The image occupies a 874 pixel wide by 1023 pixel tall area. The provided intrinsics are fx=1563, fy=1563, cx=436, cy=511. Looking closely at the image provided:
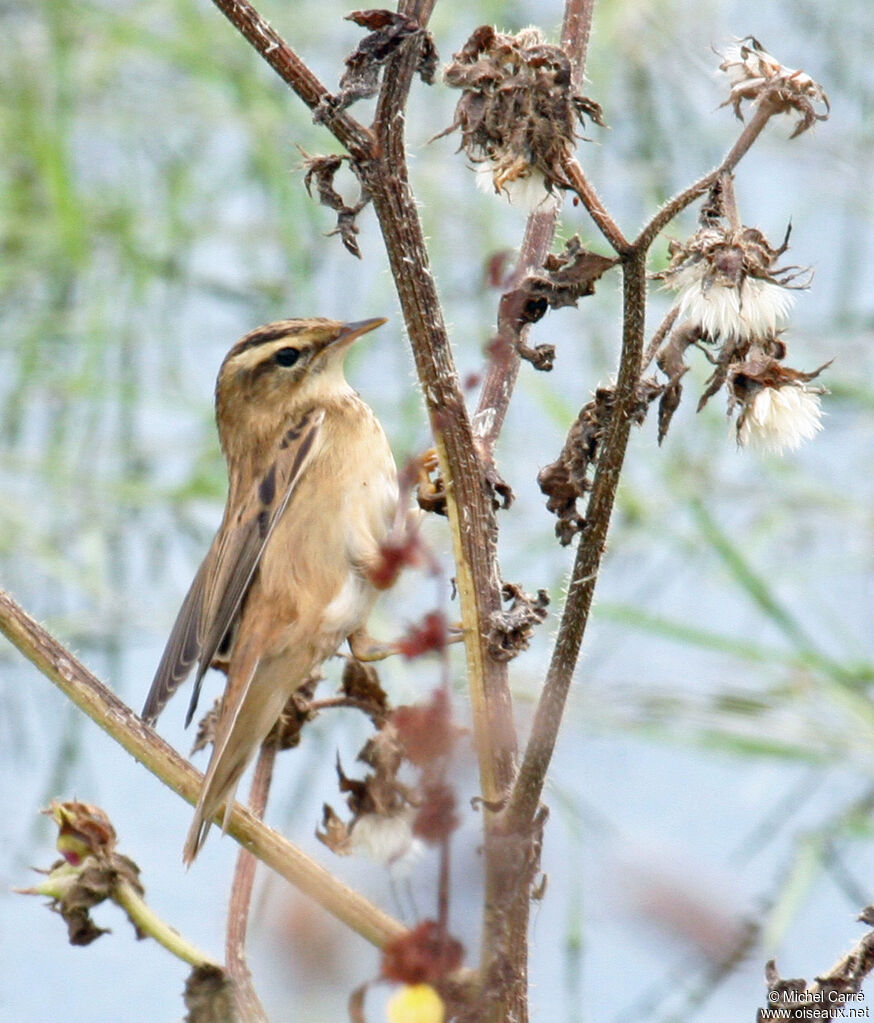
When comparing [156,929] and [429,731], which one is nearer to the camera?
[429,731]

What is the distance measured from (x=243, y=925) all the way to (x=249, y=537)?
4.69 feet

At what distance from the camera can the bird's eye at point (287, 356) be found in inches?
132

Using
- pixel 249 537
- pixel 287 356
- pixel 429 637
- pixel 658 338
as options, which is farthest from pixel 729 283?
pixel 287 356

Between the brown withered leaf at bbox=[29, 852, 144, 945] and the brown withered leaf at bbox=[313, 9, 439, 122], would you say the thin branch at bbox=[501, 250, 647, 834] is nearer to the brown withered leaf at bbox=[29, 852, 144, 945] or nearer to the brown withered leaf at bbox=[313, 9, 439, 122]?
the brown withered leaf at bbox=[313, 9, 439, 122]

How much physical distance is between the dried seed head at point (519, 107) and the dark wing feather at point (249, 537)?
1339 mm

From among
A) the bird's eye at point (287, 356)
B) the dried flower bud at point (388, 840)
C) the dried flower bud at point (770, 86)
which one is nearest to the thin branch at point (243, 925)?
the dried flower bud at point (388, 840)

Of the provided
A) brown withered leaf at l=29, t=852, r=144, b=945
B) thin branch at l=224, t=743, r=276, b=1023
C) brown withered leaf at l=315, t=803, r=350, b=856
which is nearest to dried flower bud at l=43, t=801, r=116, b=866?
brown withered leaf at l=29, t=852, r=144, b=945

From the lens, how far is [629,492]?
218 inches

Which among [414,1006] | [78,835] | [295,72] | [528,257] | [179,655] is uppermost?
[528,257]

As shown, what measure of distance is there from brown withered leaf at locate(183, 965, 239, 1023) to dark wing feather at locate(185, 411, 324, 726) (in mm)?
1028

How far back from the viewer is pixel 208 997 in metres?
1.68

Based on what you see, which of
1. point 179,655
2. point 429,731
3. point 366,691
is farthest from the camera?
point 179,655

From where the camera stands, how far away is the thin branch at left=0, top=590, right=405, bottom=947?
1.65m

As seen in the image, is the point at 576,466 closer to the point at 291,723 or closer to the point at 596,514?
the point at 596,514
